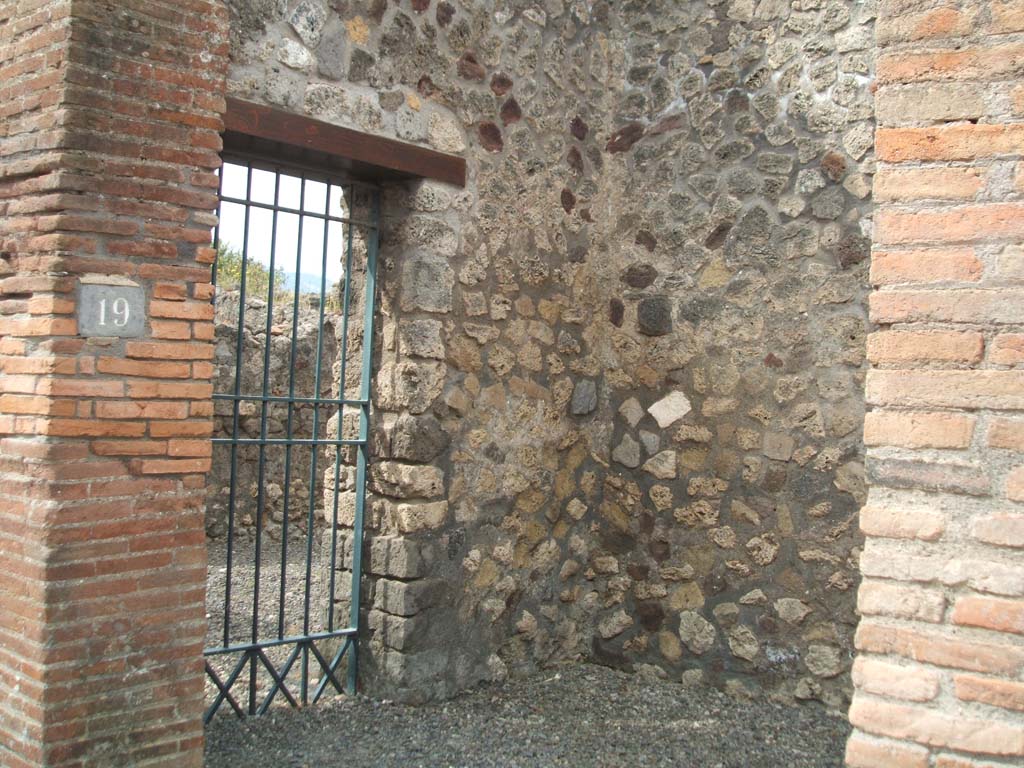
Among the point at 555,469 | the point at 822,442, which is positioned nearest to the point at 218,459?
the point at 555,469

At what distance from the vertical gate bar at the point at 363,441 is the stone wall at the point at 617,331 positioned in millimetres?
73

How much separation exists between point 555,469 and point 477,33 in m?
2.13

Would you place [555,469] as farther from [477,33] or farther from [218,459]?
[218,459]

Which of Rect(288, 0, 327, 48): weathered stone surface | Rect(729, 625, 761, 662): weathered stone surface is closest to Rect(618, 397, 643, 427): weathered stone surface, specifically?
Rect(729, 625, 761, 662): weathered stone surface

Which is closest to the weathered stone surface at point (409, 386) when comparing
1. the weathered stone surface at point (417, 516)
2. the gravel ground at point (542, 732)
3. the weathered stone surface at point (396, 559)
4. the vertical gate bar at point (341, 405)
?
the vertical gate bar at point (341, 405)

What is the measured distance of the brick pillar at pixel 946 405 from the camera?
2166 mm

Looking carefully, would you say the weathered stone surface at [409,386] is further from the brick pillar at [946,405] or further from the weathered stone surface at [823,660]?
the brick pillar at [946,405]

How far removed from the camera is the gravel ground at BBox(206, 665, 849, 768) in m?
4.06

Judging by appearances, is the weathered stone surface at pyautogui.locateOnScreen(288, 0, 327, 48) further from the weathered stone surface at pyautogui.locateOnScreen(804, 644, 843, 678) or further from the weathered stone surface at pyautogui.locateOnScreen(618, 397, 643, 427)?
the weathered stone surface at pyautogui.locateOnScreen(804, 644, 843, 678)

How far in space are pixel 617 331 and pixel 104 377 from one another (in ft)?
9.25

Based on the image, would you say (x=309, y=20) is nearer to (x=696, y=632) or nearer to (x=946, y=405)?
(x=946, y=405)

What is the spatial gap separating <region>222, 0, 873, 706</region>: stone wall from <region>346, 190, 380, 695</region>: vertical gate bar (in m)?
0.07

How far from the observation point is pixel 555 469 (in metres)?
5.20

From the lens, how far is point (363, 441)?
4.61 metres
